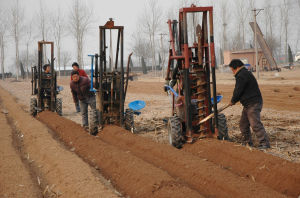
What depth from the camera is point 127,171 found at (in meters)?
5.25

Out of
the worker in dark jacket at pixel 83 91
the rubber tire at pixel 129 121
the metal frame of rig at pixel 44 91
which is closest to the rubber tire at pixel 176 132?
the rubber tire at pixel 129 121

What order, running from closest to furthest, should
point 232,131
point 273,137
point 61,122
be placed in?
point 273,137 → point 232,131 → point 61,122

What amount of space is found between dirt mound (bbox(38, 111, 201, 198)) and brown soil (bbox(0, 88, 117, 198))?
0.34 metres

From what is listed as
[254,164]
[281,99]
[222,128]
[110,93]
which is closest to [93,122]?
[110,93]

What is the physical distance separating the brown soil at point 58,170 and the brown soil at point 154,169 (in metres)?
Answer: 0.39

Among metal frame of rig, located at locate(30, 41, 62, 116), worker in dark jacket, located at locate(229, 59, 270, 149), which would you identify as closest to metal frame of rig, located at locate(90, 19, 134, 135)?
worker in dark jacket, located at locate(229, 59, 270, 149)

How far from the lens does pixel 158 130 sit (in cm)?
931

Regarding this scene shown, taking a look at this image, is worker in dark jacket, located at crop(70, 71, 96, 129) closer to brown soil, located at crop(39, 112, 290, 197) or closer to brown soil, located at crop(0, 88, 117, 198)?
brown soil, located at crop(0, 88, 117, 198)

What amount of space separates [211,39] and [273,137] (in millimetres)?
2857

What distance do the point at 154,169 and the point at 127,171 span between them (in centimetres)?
47

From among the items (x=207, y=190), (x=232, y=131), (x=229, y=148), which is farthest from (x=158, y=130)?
(x=207, y=190)

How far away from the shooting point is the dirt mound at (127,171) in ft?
13.9

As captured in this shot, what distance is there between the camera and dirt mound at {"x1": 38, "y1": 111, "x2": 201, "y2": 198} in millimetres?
4230

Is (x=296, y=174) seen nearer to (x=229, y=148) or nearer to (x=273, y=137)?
(x=229, y=148)
